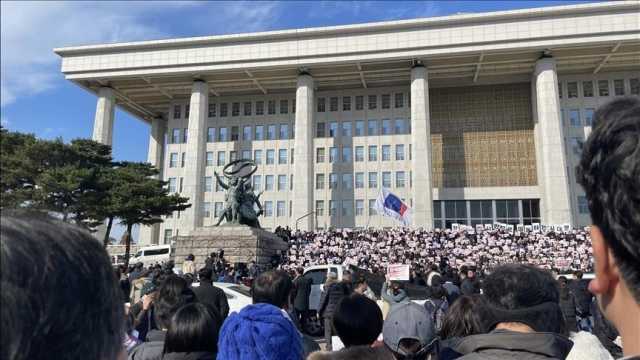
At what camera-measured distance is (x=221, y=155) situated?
6562 cm

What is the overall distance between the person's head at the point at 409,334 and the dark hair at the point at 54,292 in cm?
267

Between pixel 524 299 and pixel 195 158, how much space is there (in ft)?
184

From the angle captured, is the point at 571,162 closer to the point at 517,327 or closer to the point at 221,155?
the point at 221,155

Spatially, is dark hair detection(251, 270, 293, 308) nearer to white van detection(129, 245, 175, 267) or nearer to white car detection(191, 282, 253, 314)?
white car detection(191, 282, 253, 314)

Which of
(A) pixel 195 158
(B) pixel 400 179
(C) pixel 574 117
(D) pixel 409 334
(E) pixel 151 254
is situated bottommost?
(E) pixel 151 254

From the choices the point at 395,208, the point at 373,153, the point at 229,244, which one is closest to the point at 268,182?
the point at 373,153

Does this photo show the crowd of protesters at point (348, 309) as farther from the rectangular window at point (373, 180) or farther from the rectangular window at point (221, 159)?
the rectangular window at point (221, 159)

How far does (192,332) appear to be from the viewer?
3.27m

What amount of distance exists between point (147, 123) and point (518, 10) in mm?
51679

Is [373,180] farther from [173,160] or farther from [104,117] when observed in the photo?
[104,117]

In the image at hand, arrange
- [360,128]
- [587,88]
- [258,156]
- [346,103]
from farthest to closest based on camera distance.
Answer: [258,156]
[346,103]
[360,128]
[587,88]

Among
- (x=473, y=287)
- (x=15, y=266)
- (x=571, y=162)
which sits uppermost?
(x=571, y=162)

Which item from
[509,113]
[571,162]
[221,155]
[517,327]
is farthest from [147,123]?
[517,327]

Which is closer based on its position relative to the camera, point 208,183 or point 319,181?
point 319,181
